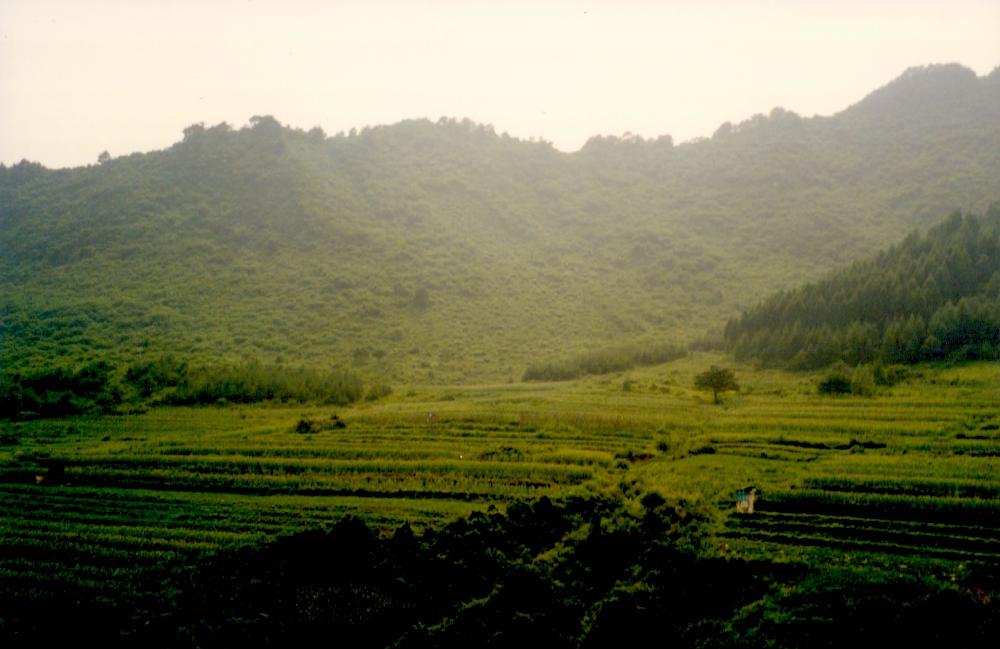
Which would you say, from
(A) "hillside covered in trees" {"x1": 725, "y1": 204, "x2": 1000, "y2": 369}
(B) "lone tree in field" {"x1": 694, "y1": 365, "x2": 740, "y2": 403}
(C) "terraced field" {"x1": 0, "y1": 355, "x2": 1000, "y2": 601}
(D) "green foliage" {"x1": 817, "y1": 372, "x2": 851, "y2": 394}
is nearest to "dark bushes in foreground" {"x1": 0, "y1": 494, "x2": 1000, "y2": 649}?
(C) "terraced field" {"x1": 0, "y1": 355, "x2": 1000, "y2": 601}

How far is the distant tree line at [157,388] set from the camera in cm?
4175

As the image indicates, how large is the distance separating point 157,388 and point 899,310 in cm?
5757

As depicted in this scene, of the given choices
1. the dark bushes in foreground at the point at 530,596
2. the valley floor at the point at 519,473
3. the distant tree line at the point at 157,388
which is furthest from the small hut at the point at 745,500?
the distant tree line at the point at 157,388

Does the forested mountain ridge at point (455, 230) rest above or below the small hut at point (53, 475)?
above

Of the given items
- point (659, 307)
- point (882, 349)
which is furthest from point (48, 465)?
point (659, 307)

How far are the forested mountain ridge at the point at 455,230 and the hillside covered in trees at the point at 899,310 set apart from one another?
18.3m

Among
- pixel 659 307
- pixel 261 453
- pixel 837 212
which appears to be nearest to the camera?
pixel 261 453

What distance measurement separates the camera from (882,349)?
44312 millimetres

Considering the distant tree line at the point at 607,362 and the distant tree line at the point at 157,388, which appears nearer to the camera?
the distant tree line at the point at 157,388

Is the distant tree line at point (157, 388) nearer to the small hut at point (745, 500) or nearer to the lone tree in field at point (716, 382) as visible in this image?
the lone tree in field at point (716, 382)

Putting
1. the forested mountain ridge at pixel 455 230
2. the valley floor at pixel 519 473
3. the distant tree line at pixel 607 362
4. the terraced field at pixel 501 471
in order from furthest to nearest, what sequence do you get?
the forested mountain ridge at pixel 455 230 → the distant tree line at pixel 607 362 → the terraced field at pixel 501 471 → the valley floor at pixel 519 473

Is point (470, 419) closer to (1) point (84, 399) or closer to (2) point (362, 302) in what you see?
(1) point (84, 399)

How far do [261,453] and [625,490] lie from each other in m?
18.0

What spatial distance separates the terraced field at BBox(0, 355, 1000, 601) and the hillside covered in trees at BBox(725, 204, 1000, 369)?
501 cm
